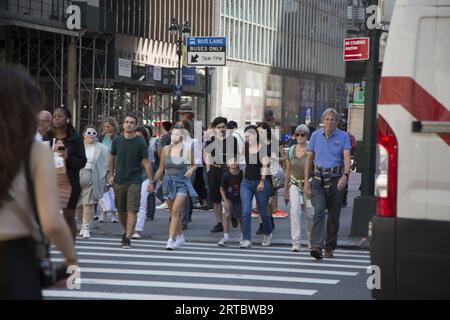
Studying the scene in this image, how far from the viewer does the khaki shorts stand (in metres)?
13.7

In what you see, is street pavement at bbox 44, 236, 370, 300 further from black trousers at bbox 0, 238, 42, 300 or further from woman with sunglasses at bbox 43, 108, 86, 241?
black trousers at bbox 0, 238, 42, 300

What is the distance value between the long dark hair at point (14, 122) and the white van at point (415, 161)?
3.05 m

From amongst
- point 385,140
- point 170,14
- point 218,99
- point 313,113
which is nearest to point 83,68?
point 170,14

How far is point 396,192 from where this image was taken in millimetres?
6789

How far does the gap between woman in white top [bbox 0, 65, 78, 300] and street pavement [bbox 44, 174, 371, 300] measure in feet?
15.1

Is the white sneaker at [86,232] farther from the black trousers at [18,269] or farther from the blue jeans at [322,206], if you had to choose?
the black trousers at [18,269]

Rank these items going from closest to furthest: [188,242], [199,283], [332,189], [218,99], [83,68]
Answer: [199,283], [332,189], [188,242], [83,68], [218,99]

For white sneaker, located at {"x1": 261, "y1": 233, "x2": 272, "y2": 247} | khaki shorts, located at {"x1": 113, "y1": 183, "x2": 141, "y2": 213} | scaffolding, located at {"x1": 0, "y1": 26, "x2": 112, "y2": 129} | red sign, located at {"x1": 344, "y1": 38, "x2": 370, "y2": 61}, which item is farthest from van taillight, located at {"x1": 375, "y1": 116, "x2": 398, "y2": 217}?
scaffolding, located at {"x1": 0, "y1": 26, "x2": 112, "y2": 129}

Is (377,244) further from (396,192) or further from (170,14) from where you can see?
(170,14)

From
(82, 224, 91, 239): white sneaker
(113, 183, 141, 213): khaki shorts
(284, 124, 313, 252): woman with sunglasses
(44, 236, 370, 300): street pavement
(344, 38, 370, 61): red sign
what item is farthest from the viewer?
(82, 224, 91, 239): white sneaker

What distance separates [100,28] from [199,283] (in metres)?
41.2

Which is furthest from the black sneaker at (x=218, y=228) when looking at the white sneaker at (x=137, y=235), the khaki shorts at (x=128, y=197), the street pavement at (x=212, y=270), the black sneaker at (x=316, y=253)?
the black sneaker at (x=316, y=253)

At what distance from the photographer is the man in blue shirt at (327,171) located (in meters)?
12.5

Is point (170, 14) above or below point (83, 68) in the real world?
above
